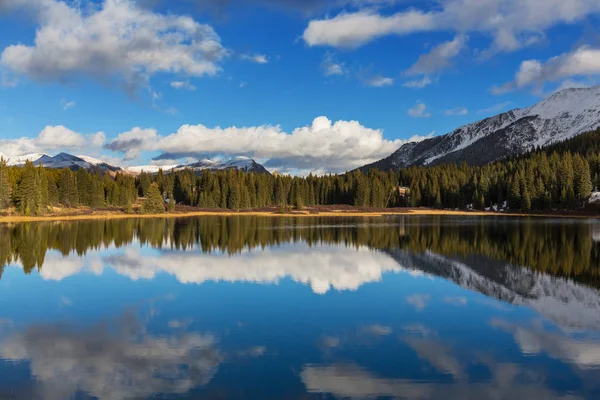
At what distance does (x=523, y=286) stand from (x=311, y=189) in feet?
538

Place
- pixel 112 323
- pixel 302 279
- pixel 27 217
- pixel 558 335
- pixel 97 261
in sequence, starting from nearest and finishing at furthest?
pixel 558 335 < pixel 112 323 < pixel 302 279 < pixel 97 261 < pixel 27 217

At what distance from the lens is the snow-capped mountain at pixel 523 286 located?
19.4 m

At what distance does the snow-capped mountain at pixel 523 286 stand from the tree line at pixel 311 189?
101 metres

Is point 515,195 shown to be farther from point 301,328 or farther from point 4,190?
point 301,328

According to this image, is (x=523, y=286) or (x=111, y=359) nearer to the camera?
(x=111, y=359)

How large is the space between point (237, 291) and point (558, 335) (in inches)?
583

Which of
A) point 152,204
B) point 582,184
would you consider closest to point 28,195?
point 152,204

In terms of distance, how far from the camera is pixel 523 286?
25203mm

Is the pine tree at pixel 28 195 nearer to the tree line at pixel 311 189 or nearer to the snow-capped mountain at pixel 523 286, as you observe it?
the tree line at pixel 311 189

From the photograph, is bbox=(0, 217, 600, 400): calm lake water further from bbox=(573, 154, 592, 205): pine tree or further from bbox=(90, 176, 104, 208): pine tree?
bbox=(90, 176, 104, 208): pine tree

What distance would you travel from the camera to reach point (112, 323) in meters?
18.4

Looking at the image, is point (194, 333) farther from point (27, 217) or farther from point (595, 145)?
point (595, 145)

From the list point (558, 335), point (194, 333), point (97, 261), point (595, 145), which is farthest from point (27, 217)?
point (595, 145)

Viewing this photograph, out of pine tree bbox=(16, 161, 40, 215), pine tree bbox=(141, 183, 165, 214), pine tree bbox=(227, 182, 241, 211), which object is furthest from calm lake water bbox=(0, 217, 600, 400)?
pine tree bbox=(227, 182, 241, 211)
